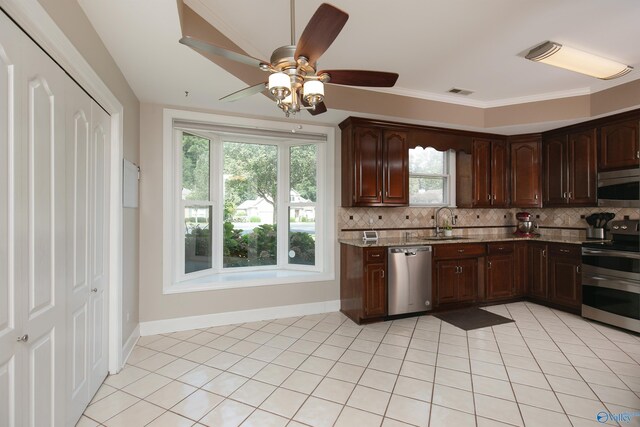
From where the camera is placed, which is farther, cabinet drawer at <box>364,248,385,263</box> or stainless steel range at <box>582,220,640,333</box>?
cabinet drawer at <box>364,248,385,263</box>

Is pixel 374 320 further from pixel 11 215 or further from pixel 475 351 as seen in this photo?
pixel 11 215

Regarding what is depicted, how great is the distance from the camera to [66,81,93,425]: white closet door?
174cm

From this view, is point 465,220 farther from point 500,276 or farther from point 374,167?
point 374,167

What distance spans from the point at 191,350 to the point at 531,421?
8.93ft

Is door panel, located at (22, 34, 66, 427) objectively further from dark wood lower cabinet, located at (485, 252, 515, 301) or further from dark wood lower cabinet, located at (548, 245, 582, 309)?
dark wood lower cabinet, located at (548, 245, 582, 309)

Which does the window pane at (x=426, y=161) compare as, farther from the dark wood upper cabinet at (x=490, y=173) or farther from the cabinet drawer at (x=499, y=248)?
the cabinet drawer at (x=499, y=248)

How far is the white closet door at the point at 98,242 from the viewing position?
2.08 metres

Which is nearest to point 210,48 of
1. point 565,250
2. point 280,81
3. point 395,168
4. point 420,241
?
point 280,81

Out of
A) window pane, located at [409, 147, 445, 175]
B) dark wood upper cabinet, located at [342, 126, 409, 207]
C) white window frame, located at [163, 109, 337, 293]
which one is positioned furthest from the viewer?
window pane, located at [409, 147, 445, 175]

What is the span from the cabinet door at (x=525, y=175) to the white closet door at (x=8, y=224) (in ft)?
17.5

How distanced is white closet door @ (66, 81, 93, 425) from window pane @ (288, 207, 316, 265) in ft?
7.80

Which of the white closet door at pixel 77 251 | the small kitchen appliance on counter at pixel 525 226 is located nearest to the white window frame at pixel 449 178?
the small kitchen appliance on counter at pixel 525 226

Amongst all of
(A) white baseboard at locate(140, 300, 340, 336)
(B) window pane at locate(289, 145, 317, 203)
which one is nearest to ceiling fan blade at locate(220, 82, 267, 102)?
(B) window pane at locate(289, 145, 317, 203)

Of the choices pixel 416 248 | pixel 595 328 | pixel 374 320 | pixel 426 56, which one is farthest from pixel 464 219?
pixel 426 56
